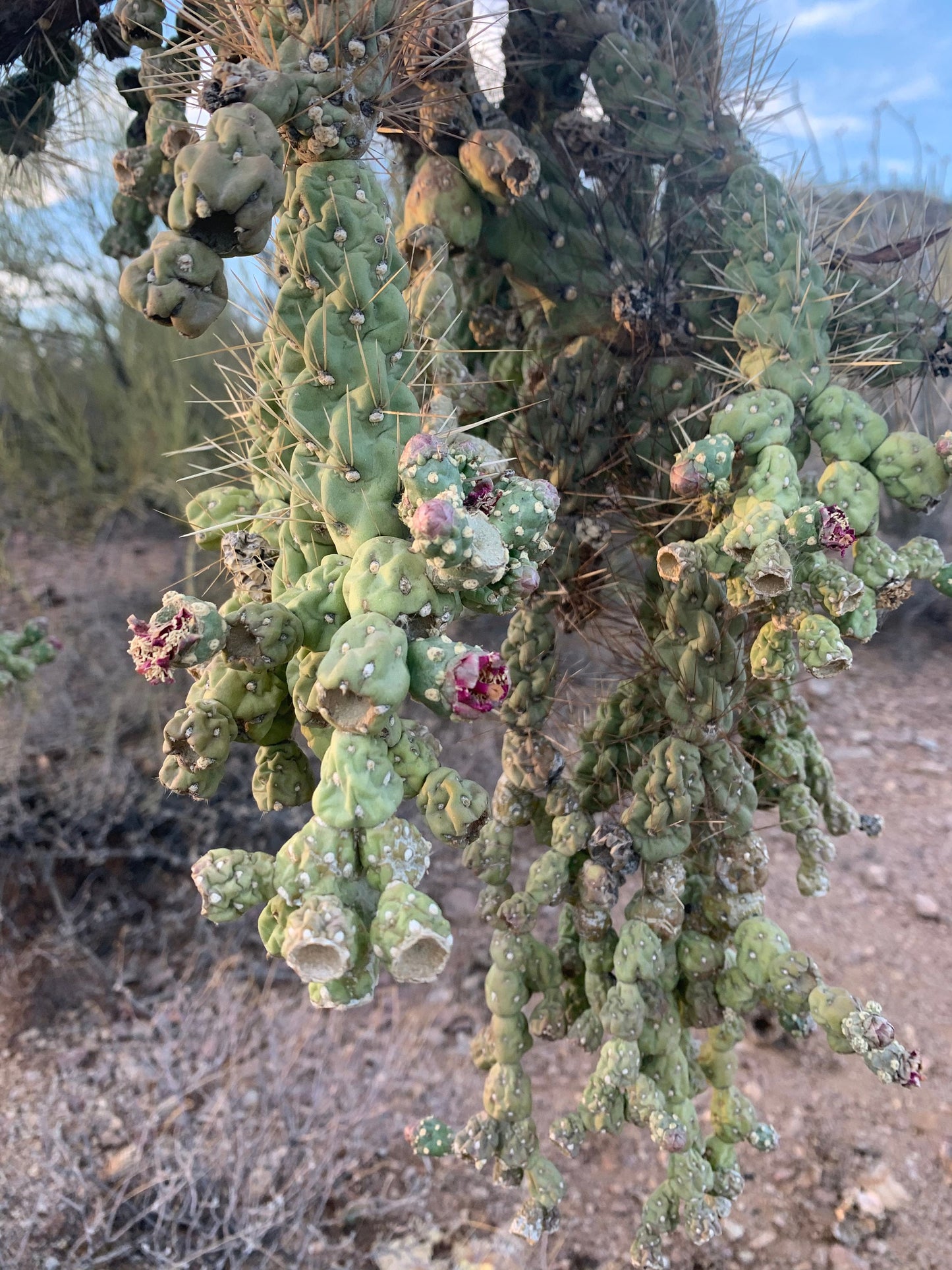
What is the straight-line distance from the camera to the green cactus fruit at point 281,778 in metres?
1.05

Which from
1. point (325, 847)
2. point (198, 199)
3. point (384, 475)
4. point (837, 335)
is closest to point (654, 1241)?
point (325, 847)

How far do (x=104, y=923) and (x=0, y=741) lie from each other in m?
0.99

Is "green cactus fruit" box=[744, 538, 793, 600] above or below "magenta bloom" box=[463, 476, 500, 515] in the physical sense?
below

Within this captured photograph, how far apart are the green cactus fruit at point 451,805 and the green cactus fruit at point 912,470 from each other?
0.62 m

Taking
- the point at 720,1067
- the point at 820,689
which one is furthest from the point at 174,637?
the point at 820,689

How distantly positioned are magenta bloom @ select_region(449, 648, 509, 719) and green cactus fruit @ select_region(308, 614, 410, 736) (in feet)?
0.18

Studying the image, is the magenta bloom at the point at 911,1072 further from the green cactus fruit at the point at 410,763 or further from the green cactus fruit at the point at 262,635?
the green cactus fruit at the point at 262,635

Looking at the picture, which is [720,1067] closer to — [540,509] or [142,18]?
[540,509]

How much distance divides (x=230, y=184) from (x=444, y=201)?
700 mm

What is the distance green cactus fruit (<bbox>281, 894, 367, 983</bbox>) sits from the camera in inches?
27.4

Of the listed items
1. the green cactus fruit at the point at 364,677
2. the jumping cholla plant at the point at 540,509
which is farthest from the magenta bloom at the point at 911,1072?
the green cactus fruit at the point at 364,677

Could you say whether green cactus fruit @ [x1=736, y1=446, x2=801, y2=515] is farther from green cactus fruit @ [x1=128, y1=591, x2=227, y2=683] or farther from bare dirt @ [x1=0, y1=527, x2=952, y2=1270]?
bare dirt @ [x1=0, y1=527, x2=952, y2=1270]

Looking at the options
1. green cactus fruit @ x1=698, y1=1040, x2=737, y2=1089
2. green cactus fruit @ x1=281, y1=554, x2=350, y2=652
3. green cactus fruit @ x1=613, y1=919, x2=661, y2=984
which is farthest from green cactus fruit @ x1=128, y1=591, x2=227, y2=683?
green cactus fruit @ x1=698, y1=1040, x2=737, y2=1089

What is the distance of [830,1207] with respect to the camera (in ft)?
7.30
